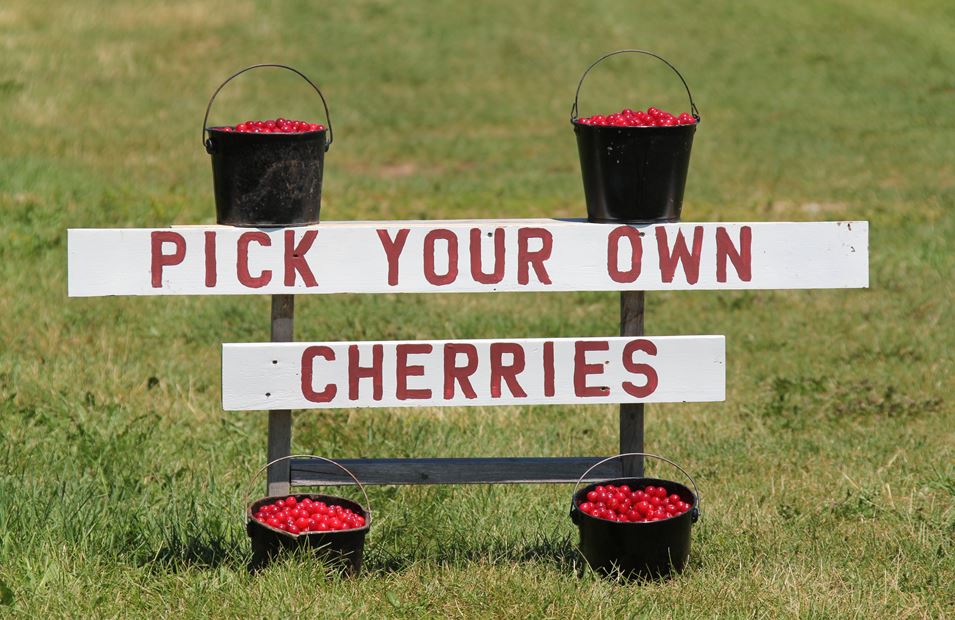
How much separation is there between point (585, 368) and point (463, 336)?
3.93m

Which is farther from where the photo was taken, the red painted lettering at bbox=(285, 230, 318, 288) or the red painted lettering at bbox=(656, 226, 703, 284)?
the red painted lettering at bbox=(656, 226, 703, 284)

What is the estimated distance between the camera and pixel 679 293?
10.6m

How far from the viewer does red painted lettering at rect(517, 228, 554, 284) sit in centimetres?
467

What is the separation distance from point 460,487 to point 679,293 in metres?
5.39

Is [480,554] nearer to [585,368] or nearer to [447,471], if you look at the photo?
[447,471]

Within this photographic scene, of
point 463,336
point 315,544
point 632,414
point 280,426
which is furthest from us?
point 463,336

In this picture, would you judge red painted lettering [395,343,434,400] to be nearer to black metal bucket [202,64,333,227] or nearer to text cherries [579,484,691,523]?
black metal bucket [202,64,333,227]

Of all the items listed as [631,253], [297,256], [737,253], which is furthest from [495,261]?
[737,253]

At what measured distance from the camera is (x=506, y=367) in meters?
4.64

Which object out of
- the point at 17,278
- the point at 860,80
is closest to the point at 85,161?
the point at 17,278

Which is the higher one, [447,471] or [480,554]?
[447,471]

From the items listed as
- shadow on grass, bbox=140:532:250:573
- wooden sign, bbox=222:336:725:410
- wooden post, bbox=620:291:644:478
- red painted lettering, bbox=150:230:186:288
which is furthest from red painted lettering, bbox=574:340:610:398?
red painted lettering, bbox=150:230:186:288

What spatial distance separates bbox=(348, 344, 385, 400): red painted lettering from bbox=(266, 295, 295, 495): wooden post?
10.4 inches

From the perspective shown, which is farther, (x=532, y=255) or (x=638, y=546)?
(x=532, y=255)
